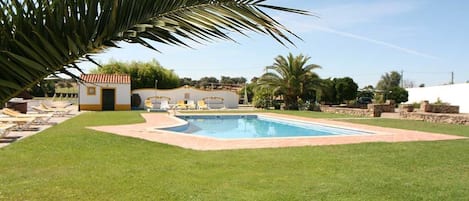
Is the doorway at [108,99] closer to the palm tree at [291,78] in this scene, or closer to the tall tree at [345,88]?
the palm tree at [291,78]

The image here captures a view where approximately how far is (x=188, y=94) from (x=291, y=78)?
9.16 metres

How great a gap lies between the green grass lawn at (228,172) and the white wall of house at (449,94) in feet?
77.1

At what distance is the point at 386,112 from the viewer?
28484 millimetres

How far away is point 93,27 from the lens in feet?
5.97

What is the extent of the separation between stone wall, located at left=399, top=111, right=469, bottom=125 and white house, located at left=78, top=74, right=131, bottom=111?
Answer: 19.0 meters

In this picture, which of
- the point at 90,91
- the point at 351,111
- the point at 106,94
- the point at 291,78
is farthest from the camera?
the point at 291,78

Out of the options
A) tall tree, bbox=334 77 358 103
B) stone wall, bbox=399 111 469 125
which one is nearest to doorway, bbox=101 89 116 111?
stone wall, bbox=399 111 469 125

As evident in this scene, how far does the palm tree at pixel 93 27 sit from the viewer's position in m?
1.74

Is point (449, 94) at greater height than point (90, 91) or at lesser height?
greater

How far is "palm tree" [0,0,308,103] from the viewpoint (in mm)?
1743

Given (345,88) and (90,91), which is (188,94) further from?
(345,88)

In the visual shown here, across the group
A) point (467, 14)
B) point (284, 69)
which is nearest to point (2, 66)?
point (467, 14)

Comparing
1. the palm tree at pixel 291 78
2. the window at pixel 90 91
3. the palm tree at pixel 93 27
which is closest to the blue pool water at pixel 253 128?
the palm tree at pixel 291 78

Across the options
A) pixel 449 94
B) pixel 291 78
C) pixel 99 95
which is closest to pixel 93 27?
pixel 99 95
